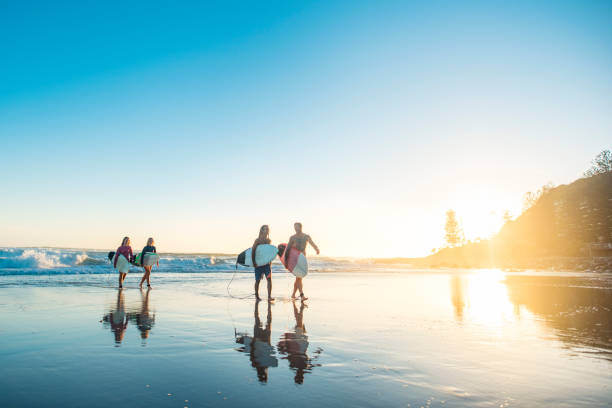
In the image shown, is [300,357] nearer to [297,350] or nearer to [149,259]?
[297,350]

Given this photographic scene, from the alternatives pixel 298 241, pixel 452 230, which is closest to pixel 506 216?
pixel 452 230

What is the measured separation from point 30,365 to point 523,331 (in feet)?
24.4

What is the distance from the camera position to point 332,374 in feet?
12.0

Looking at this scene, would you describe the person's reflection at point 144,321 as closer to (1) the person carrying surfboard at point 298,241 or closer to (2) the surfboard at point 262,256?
(2) the surfboard at point 262,256

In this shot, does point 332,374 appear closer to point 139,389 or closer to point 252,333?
point 139,389

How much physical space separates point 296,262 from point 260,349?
21.0ft

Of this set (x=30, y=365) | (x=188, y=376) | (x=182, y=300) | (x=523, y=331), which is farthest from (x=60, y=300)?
(x=523, y=331)

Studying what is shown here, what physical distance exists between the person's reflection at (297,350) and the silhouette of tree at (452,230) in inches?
4314

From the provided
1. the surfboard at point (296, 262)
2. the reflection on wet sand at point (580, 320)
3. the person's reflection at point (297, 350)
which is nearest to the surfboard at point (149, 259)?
the surfboard at point (296, 262)

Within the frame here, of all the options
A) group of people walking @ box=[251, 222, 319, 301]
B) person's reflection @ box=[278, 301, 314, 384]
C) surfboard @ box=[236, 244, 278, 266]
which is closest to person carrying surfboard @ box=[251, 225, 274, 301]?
group of people walking @ box=[251, 222, 319, 301]

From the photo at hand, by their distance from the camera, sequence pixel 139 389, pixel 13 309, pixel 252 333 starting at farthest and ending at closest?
1. pixel 13 309
2. pixel 252 333
3. pixel 139 389

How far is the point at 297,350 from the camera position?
4.73m

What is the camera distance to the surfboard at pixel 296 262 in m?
11.1

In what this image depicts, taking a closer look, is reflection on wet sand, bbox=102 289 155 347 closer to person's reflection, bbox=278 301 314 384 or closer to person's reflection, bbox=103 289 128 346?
person's reflection, bbox=103 289 128 346
